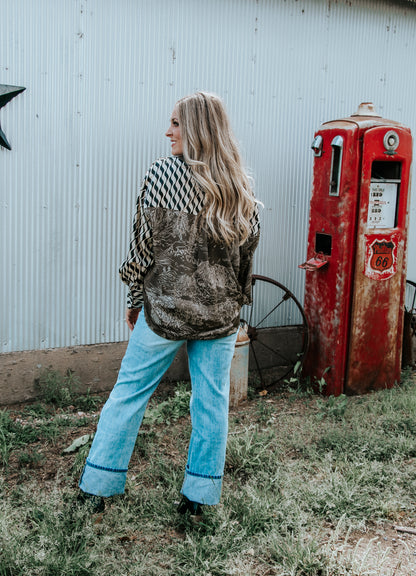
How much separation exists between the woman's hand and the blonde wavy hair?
589 mm

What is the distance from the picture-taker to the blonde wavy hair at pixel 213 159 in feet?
9.07

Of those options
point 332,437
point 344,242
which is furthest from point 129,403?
point 344,242

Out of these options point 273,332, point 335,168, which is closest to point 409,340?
point 273,332

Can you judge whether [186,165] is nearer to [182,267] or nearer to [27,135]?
[182,267]

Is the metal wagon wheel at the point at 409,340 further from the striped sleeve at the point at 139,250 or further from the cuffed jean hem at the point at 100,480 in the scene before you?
the cuffed jean hem at the point at 100,480

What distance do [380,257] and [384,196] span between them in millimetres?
456

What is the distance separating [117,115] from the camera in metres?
4.48

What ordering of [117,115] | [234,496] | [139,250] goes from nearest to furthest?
[139,250], [234,496], [117,115]

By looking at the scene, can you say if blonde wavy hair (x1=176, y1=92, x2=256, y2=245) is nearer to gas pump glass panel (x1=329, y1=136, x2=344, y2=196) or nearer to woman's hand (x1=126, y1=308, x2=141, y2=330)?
woman's hand (x1=126, y1=308, x2=141, y2=330)

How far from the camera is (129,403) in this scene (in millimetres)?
2902

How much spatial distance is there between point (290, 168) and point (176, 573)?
340 cm

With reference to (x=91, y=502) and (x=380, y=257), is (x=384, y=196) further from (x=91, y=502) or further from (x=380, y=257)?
(x=91, y=502)

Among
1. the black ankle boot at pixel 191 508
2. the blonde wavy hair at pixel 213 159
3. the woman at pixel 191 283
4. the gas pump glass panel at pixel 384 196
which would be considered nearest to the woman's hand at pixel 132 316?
the woman at pixel 191 283

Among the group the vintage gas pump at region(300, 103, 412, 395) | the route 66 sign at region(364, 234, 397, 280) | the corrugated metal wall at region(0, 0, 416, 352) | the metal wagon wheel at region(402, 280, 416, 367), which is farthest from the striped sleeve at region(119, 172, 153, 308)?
the metal wagon wheel at region(402, 280, 416, 367)
